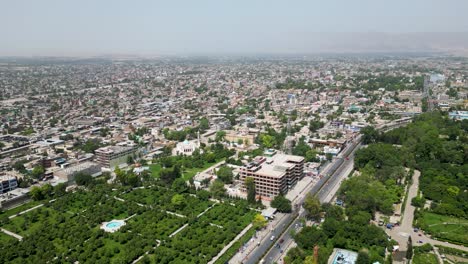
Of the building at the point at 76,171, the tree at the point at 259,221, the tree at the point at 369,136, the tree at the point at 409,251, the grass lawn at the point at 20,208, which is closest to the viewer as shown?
the tree at the point at 409,251

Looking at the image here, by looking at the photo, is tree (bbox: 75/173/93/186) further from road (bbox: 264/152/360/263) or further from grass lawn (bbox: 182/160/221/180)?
road (bbox: 264/152/360/263)

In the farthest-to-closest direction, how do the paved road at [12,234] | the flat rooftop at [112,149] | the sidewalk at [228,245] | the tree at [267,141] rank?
1. the tree at [267,141]
2. the flat rooftop at [112,149]
3. the paved road at [12,234]
4. the sidewalk at [228,245]

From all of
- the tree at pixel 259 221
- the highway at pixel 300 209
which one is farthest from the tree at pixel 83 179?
the highway at pixel 300 209

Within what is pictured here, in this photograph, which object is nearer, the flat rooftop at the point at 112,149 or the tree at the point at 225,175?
the tree at the point at 225,175

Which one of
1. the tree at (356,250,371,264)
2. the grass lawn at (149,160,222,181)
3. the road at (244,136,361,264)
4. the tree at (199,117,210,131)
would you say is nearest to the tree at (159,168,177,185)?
the grass lawn at (149,160,222,181)

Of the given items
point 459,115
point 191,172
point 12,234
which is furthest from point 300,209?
point 459,115

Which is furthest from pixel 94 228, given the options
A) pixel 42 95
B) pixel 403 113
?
pixel 42 95

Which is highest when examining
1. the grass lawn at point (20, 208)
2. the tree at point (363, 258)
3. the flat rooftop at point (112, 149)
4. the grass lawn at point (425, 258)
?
the flat rooftop at point (112, 149)

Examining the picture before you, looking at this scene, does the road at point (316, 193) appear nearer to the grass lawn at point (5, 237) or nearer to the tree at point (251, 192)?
the tree at point (251, 192)

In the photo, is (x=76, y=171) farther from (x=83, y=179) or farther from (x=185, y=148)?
(x=185, y=148)
